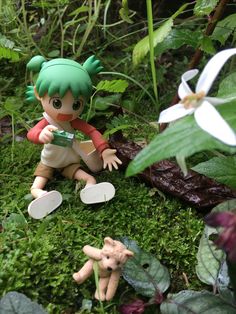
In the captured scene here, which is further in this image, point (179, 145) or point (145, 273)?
point (145, 273)

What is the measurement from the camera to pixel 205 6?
1.07m

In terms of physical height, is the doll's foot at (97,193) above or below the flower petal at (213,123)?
below

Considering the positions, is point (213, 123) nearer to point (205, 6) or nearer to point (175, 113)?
point (175, 113)

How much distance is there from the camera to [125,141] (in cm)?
119

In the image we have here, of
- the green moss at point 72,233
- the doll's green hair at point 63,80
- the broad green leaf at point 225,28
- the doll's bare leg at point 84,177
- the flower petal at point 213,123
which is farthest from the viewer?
the broad green leaf at point 225,28

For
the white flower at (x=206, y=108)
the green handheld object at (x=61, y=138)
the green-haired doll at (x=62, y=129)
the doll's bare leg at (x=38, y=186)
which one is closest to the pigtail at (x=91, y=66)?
the green-haired doll at (x=62, y=129)

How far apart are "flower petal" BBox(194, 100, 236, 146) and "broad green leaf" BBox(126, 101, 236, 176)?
12 millimetres

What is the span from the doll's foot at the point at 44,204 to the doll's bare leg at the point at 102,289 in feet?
0.66

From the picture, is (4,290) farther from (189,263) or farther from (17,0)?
(17,0)

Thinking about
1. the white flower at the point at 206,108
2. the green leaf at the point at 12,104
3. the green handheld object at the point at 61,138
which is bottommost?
the green leaf at the point at 12,104

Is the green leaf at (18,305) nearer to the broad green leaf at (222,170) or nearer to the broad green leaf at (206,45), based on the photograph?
the broad green leaf at (222,170)

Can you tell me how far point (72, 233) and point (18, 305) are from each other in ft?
0.74

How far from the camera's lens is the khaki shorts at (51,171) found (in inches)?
43.7

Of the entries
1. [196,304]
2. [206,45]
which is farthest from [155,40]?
[196,304]
